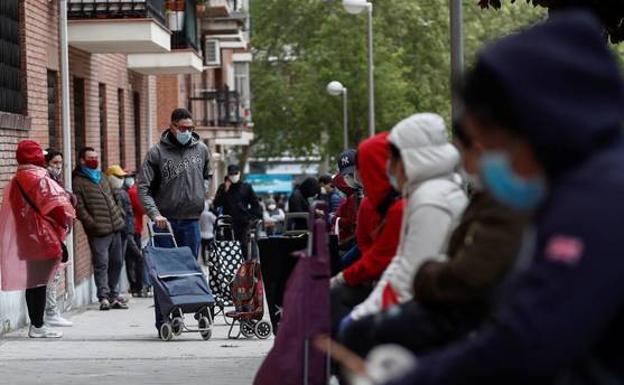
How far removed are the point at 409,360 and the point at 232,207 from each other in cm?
2143

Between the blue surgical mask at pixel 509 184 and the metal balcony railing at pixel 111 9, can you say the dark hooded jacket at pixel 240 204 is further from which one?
the blue surgical mask at pixel 509 184

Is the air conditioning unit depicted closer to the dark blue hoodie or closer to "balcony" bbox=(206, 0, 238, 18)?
"balcony" bbox=(206, 0, 238, 18)

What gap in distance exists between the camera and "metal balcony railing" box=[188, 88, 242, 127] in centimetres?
5150

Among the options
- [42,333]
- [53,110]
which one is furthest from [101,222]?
[42,333]

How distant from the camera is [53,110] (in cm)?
2225

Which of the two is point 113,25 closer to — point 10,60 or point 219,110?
point 10,60

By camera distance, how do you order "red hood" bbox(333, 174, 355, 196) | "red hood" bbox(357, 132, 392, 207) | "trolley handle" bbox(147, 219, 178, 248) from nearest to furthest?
"red hood" bbox(357, 132, 392, 207)
"red hood" bbox(333, 174, 355, 196)
"trolley handle" bbox(147, 219, 178, 248)

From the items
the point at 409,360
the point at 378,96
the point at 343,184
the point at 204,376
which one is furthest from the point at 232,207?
the point at 378,96

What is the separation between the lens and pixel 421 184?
6.74m

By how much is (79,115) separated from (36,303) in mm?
9013

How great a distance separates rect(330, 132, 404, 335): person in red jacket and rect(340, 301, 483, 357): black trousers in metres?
1.24

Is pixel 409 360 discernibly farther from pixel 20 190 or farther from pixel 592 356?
pixel 20 190

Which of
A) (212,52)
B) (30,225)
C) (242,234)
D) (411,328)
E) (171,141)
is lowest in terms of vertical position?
(242,234)

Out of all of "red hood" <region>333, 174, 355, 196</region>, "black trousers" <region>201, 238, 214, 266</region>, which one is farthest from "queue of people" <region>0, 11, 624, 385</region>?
"black trousers" <region>201, 238, 214, 266</region>
